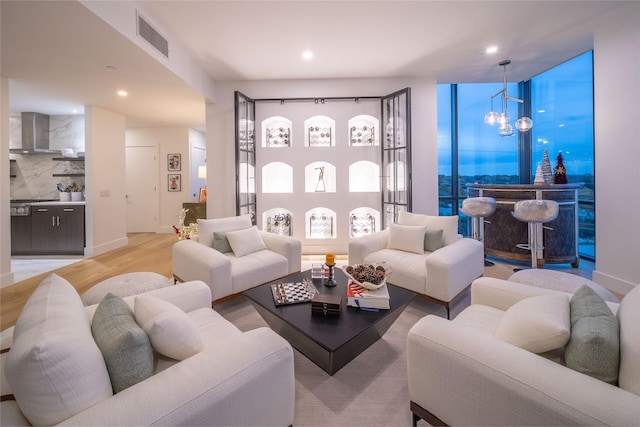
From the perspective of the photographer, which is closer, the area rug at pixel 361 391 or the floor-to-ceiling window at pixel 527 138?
the area rug at pixel 361 391

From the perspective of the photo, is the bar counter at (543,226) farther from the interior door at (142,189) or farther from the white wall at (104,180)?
the interior door at (142,189)

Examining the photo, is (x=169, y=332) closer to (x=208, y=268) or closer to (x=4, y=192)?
(x=208, y=268)

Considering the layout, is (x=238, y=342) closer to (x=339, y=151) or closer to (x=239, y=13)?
Answer: (x=239, y=13)

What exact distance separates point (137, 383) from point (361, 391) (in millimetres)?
1214

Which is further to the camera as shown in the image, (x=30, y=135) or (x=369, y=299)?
(x=30, y=135)

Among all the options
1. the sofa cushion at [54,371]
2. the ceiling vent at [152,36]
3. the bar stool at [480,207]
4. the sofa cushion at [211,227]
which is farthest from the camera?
the bar stool at [480,207]

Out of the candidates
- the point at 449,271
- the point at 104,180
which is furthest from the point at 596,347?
the point at 104,180

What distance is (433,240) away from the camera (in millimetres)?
3088

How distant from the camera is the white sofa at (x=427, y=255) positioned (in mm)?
2447

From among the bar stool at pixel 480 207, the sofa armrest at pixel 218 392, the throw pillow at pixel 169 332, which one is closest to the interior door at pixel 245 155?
the throw pillow at pixel 169 332

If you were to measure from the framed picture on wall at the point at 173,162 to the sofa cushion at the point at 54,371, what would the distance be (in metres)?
6.67

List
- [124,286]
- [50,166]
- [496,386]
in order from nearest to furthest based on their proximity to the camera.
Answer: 1. [496,386]
2. [124,286]
3. [50,166]

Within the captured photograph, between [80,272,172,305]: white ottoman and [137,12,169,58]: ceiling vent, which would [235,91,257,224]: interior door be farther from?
[80,272,172,305]: white ottoman

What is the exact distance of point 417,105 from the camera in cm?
459
